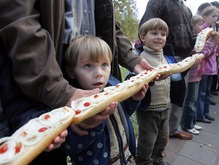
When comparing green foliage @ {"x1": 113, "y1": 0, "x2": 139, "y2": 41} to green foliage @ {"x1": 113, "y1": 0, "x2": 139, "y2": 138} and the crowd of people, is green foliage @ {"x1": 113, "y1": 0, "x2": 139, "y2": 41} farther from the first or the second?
the crowd of people

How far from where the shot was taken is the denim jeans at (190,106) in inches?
141

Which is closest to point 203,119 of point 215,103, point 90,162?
point 215,103

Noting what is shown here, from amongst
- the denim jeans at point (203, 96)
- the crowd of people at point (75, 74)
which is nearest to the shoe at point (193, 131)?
the denim jeans at point (203, 96)

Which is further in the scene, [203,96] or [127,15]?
[127,15]

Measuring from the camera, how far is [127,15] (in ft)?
27.9

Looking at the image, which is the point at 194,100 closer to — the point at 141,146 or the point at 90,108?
the point at 141,146

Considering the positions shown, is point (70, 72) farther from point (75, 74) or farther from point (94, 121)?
point (94, 121)

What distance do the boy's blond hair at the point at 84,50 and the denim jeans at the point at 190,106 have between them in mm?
2654

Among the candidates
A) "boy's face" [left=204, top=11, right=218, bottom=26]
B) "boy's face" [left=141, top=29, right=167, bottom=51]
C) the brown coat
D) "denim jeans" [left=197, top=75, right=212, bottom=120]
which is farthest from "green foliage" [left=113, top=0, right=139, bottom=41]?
the brown coat

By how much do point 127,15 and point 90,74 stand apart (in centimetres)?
772

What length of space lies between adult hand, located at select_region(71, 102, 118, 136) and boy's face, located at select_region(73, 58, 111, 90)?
0.70 ft

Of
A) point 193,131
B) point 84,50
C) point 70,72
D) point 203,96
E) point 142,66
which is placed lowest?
point 193,131

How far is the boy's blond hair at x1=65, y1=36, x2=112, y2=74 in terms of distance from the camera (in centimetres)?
132

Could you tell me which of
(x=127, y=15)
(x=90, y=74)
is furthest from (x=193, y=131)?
(x=127, y=15)
